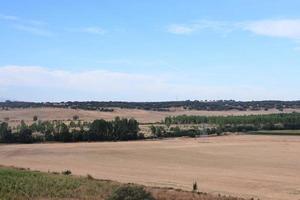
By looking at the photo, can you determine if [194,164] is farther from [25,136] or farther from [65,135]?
[25,136]

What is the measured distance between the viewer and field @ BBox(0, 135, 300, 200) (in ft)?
182

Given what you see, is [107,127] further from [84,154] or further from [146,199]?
[146,199]

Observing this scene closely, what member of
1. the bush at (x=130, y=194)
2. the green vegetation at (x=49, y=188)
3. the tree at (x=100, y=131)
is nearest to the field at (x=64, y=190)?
the green vegetation at (x=49, y=188)

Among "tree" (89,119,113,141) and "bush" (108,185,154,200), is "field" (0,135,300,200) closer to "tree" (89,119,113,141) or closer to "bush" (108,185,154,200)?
"bush" (108,185,154,200)

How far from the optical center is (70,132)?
137 metres

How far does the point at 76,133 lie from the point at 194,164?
2372 inches

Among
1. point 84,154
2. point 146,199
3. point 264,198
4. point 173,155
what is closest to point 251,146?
point 173,155

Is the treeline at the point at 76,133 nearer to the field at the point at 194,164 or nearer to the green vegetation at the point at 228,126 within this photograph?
the green vegetation at the point at 228,126

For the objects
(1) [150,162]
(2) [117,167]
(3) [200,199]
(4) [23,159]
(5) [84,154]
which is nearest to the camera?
(3) [200,199]

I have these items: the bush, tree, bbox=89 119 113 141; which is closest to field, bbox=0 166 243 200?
the bush

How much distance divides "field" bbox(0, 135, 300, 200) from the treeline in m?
26.0

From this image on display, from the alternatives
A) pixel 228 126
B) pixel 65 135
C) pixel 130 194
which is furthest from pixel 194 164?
pixel 228 126

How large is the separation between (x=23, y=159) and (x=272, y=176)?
126 ft

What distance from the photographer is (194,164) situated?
258 ft
